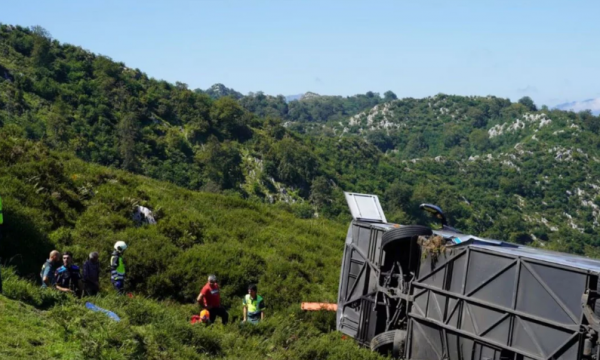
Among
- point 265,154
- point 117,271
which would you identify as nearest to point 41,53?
point 265,154

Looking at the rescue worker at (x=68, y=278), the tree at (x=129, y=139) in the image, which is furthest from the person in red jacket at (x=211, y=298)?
the tree at (x=129, y=139)

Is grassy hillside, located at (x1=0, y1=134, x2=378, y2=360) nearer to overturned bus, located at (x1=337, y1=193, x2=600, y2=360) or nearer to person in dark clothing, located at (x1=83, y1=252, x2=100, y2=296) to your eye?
person in dark clothing, located at (x1=83, y1=252, x2=100, y2=296)

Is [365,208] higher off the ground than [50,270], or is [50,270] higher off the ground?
[365,208]

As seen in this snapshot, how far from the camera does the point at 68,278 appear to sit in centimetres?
1045

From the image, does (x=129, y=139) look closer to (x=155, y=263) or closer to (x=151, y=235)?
(x=151, y=235)

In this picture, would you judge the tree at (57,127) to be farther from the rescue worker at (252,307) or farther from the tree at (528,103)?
the tree at (528,103)

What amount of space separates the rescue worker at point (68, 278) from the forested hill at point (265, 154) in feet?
35.7

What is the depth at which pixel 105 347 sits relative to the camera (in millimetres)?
7668

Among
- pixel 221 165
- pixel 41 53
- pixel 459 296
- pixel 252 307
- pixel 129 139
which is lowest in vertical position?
pixel 252 307

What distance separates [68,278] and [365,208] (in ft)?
20.5

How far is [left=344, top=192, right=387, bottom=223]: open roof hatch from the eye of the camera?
505 inches

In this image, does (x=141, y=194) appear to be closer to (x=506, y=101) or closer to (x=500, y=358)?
(x=500, y=358)

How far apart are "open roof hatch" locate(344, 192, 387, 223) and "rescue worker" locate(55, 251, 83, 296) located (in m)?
5.63

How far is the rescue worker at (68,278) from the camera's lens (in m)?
10.4
